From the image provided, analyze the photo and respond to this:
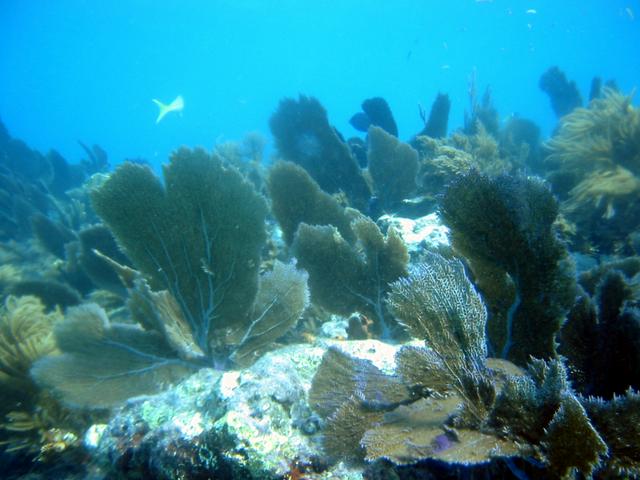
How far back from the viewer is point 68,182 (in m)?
14.8

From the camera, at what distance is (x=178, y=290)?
2809 mm

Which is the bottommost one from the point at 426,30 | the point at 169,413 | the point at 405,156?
the point at 169,413

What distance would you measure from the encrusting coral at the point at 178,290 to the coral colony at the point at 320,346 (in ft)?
0.05

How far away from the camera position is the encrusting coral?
8.51 ft

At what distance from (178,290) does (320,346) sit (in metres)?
1.22

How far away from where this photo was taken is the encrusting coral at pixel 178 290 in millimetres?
2594

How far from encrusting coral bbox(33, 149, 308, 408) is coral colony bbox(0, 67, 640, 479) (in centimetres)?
1

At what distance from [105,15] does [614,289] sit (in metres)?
132

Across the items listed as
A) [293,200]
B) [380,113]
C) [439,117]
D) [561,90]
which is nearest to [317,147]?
[380,113]

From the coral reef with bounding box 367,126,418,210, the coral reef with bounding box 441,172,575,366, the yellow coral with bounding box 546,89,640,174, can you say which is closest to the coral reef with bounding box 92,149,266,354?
the coral reef with bounding box 441,172,575,366

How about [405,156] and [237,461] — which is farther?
[405,156]

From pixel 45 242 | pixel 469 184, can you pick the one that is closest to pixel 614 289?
pixel 469 184

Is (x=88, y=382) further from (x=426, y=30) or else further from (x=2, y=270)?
(x=426, y=30)

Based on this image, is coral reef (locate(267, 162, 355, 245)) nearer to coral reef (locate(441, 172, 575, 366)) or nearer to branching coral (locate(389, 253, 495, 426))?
coral reef (locate(441, 172, 575, 366))
